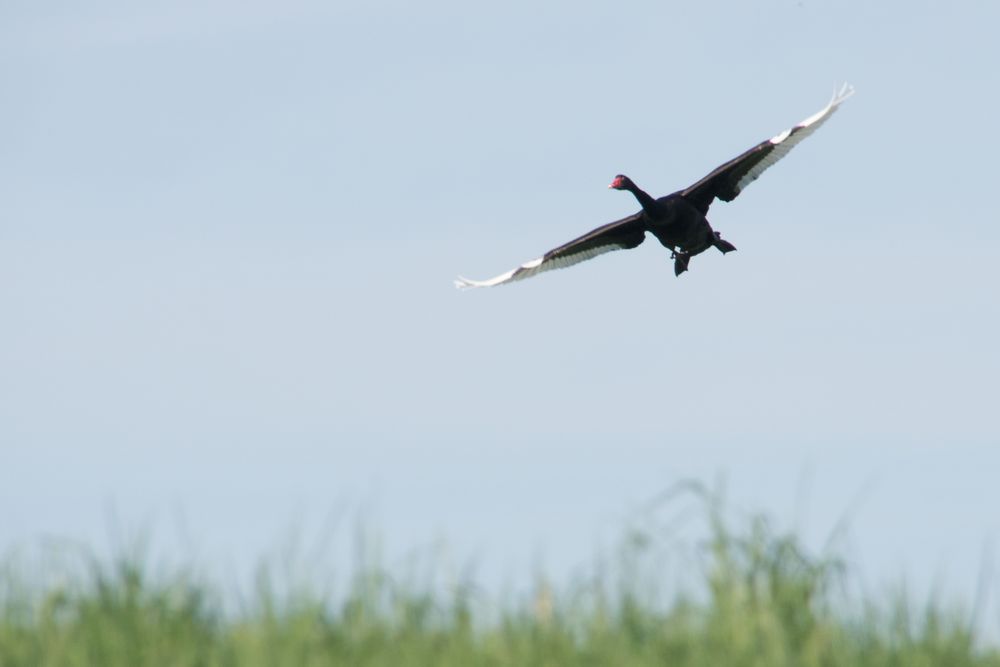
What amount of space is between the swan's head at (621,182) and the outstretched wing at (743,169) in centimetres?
140

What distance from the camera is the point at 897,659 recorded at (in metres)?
6.22

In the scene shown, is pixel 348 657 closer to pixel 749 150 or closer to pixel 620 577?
pixel 620 577

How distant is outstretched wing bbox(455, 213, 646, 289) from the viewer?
18.7 m

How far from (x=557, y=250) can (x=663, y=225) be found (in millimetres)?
1965

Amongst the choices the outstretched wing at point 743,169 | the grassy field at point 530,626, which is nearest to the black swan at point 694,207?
the outstretched wing at point 743,169

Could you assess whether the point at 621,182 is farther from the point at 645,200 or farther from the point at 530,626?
the point at 530,626

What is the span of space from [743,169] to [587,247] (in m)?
3.00

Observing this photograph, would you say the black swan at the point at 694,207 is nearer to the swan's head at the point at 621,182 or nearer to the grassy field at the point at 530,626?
the swan's head at the point at 621,182

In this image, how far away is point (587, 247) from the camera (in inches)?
763

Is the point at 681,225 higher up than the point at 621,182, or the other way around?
the point at 621,182

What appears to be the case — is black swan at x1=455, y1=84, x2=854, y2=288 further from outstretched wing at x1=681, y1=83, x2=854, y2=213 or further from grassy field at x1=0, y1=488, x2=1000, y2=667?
grassy field at x1=0, y1=488, x2=1000, y2=667

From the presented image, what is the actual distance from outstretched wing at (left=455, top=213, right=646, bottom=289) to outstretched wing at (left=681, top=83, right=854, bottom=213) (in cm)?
112

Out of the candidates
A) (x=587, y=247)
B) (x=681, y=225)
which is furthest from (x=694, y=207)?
(x=587, y=247)

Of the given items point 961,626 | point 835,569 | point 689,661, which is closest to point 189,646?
Result: point 689,661
